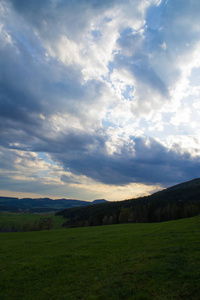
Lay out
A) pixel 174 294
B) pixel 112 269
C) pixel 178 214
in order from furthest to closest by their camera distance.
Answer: pixel 178 214 < pixel 112 269 < pixel 174 294

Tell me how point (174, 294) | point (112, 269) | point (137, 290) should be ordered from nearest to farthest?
point (174, 294)
point (137, 290)
point (112, 269)

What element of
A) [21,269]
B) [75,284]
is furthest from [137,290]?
[21,269]

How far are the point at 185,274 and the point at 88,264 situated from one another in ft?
30.3

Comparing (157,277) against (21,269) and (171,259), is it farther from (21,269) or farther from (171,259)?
(21,269)

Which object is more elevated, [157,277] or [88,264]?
[157,277]

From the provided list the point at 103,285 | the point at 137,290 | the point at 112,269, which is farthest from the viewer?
the point at 112,269

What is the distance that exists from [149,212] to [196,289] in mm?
105074

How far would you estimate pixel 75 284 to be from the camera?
12.7 m

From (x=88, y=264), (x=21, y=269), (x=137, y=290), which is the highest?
(x=137, y=290)

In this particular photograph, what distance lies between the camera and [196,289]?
9750 mm

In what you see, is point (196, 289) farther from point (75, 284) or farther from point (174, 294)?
point (75, 284)

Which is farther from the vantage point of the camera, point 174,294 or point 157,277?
point 157,277

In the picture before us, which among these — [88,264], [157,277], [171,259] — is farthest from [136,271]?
[88,264]

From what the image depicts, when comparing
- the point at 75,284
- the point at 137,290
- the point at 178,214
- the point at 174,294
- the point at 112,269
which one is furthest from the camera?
the point at 178,214
